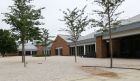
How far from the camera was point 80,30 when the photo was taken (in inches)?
1179

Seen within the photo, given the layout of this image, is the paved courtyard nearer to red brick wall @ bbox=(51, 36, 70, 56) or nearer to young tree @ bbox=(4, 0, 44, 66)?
young tree @ bbox=(4, 0, 44, 66)

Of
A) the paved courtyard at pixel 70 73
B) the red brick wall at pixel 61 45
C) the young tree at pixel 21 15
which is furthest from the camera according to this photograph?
the red brick wall at pixel 61 45

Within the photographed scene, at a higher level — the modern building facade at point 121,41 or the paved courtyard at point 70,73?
the modern building facade at point 121,41

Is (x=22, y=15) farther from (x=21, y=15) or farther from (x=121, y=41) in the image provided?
(x=121, y=41)

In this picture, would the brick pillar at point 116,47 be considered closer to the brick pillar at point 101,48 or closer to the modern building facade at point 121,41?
the modern building facade at point 121,41

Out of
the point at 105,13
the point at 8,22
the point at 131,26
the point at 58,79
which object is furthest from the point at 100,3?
the point at 8,22

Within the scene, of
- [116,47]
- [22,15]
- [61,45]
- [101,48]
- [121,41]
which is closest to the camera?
[22,15]

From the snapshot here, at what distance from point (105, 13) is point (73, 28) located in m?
9.60

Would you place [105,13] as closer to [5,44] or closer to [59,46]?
[59,46]

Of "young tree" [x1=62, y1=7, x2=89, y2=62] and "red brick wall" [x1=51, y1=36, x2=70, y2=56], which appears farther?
"red brick wall" [x1=51, y1=36, x2=70, y2=56]

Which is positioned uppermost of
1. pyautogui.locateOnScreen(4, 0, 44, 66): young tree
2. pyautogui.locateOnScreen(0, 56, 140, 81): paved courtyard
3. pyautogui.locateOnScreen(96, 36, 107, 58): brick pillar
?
pyautogui.locateOnScreen(4, 0, 44, 66): young tree

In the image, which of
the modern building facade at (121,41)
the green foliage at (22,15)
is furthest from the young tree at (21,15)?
the modern building facade at (121,41)

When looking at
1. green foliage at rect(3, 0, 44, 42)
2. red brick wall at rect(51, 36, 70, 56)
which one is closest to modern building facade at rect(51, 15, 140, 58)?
green foliage at rect(3, 0, 44, 42)

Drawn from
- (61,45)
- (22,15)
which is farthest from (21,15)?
(61,45)
